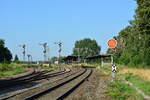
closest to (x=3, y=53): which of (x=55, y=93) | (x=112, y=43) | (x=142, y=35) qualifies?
(x=142, y=35)

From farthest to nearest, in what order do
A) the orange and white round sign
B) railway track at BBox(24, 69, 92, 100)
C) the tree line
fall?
the tree line < the orange and white round sign < railway track at BBox(24, 69, 92, 100)

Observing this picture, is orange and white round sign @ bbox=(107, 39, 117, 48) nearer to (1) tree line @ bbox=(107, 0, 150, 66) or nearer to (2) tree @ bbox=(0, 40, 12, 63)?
(1) tree line @ bbox=(107, 0, 150, 66)

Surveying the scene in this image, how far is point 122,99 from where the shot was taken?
1689 cm

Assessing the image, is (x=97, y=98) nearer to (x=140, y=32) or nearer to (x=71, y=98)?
(x=71, y=98)

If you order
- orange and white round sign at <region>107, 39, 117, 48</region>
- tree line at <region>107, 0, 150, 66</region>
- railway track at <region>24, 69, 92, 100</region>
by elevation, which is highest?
tree line at <region>107, 0, 150, 66</region>

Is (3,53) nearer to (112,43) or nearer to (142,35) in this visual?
(142,35)

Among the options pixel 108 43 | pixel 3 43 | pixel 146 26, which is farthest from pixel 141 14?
pixel 3 43

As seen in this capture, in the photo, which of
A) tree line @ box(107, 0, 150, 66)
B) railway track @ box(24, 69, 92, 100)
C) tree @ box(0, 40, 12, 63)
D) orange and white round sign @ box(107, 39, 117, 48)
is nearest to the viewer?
railway track @ box(24, 69, 92, 100)

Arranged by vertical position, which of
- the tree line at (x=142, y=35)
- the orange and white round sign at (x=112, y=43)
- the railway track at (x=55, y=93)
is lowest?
the railway track at (x=55, y=93)

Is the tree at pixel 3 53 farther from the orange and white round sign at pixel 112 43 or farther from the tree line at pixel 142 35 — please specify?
the orange and white round sign at pixel 112 43

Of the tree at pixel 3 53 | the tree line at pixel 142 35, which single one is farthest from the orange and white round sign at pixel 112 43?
the tree at pixel 3 53

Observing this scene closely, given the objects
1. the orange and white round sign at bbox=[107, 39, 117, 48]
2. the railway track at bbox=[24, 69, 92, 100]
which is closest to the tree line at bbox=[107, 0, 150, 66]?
the orange and white round sign at bbox=[107, 39, 117, 48]

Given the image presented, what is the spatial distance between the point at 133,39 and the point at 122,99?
5231 centimetres

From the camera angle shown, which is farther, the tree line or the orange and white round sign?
the tree line
